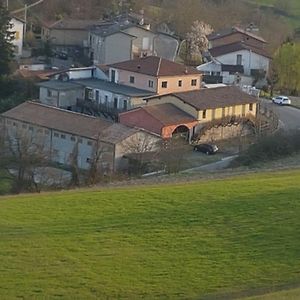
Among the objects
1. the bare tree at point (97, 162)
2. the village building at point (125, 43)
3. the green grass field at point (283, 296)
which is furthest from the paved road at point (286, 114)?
the green grass field at point (283, 296)

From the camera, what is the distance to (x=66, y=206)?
1361cm

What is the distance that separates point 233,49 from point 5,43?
11.0m

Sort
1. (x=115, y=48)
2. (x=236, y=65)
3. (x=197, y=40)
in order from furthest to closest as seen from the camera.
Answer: (x=197, y=40)
(x=236, y=65)
(x=115, y=48)

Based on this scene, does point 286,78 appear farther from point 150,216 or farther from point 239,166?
point 150,216

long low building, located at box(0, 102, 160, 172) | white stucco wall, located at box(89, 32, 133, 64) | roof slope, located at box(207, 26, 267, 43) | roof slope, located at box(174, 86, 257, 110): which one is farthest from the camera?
roof slope, located at box(207, 26, 267, 43)

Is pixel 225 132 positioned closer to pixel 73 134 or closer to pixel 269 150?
pixel 73 134

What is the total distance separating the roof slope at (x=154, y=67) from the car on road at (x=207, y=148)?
4.59m

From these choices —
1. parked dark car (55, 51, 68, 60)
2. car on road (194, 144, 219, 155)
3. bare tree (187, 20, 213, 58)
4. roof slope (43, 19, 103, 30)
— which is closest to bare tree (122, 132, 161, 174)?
car on road (194, 144, 219, 155)

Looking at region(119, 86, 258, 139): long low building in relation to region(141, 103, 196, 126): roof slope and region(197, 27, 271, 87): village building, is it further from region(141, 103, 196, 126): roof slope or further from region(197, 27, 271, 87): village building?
region(197, 27, 271, 87): village building

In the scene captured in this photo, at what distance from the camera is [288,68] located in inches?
1422

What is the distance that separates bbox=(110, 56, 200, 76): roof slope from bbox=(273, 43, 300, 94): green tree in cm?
638

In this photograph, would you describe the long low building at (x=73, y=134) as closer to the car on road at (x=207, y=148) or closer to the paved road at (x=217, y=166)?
the car on road at (x=207, y=148)

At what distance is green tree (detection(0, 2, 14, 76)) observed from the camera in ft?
104

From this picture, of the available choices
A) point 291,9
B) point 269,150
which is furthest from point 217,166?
point 291,9
